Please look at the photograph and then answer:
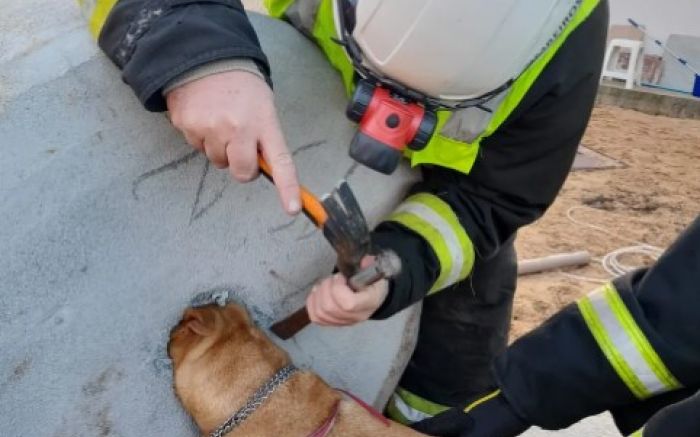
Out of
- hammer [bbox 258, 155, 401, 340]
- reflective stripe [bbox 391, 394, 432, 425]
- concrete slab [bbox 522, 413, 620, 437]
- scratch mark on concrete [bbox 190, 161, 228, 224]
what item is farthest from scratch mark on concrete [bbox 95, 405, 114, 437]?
concrete slab [bbox 522, 413, 620, 437]

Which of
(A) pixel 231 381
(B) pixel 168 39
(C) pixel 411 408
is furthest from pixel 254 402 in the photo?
(C) pixel 411 408

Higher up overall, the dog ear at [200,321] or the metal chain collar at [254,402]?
the dog ear at [200,321]

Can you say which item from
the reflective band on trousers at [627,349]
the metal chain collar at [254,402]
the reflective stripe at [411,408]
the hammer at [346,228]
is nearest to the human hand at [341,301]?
the hammer at [346,228]

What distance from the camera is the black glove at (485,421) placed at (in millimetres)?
1739

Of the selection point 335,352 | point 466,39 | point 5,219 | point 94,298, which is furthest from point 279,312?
point 466,39

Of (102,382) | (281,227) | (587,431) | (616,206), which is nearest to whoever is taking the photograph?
(102,382)

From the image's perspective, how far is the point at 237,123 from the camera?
131 centimetres

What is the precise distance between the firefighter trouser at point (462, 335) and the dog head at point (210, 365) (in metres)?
0.72

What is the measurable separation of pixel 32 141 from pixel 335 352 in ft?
2.68

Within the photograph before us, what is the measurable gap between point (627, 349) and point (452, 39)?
28.3 inches

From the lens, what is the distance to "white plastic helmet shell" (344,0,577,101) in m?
1.33

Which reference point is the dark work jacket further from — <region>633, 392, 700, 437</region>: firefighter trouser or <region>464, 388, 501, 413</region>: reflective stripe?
<region>633, 392, 700, 437</region>: firefighter trouser

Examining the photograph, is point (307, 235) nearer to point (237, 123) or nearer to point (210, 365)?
point (210, 365)

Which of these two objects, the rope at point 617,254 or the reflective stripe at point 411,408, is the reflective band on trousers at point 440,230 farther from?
the rope at point 617,254
